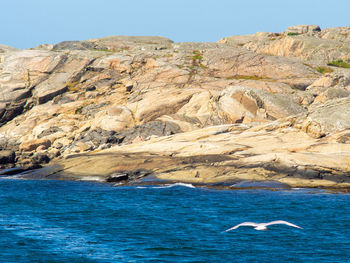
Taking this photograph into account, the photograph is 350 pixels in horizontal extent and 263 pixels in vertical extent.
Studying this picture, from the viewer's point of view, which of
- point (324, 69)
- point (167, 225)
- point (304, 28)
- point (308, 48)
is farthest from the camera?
point (304, 28)

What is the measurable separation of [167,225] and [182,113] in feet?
125

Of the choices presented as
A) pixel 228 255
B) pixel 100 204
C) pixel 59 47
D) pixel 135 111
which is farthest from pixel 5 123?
pixel 228 255

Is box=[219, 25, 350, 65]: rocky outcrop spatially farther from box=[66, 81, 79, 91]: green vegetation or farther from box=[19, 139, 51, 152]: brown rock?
box=[19, 139, 51, 152]: brown rock

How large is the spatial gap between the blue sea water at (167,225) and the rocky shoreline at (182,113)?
154 inches

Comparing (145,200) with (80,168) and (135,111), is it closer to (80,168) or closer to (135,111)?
(80,168)

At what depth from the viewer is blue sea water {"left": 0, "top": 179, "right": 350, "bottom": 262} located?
23.4 meters

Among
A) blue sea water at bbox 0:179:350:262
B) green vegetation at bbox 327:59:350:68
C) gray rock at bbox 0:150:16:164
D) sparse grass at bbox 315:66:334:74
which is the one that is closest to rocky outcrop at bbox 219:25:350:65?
green vegetation at bbox 327:59:350:68

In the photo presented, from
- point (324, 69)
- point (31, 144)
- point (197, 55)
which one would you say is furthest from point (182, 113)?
point (324, 69)

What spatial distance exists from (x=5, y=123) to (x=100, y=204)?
49743 mm

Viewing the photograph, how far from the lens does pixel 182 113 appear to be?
66.9 metres

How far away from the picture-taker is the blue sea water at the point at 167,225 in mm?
23406

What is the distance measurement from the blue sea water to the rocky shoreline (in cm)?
391

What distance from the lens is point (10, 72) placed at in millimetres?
84562

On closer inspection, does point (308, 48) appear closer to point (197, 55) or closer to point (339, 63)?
point (339, 63)
